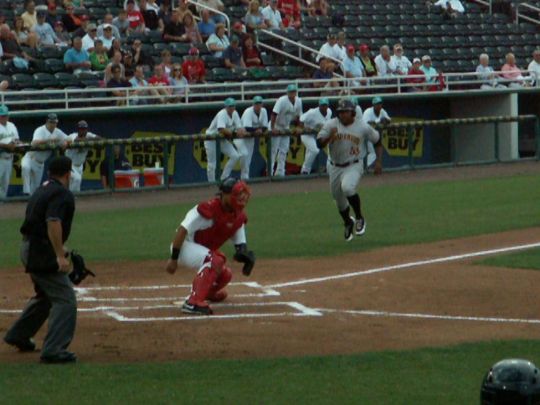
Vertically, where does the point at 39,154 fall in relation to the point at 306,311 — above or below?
above

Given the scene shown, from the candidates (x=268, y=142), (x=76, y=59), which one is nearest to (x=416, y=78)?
(x=268, y=142)

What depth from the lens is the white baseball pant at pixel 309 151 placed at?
84.3 feet

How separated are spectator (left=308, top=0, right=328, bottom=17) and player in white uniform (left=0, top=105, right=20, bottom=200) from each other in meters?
11.0

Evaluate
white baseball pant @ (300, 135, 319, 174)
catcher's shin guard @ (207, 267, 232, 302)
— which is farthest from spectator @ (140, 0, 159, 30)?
catcher's shin guard @ (207, 267, 232, 302)

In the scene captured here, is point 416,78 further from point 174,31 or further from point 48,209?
point 48,209

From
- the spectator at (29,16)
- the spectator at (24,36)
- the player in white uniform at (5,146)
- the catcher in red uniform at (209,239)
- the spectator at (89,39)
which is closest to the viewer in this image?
the catcher in red uniform at (209,239)

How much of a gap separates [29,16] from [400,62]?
8.96m

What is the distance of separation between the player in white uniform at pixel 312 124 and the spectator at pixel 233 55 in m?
2.13

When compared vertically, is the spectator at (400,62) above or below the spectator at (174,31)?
below

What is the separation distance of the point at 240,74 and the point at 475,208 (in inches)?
317

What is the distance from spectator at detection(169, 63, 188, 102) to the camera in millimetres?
25375

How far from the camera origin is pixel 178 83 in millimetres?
25578

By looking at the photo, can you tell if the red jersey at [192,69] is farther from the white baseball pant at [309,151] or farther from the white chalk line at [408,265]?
the white chalk line at [408,265]

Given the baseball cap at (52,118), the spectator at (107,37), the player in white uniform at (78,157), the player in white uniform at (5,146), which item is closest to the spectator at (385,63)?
the spectator at (107,37)
